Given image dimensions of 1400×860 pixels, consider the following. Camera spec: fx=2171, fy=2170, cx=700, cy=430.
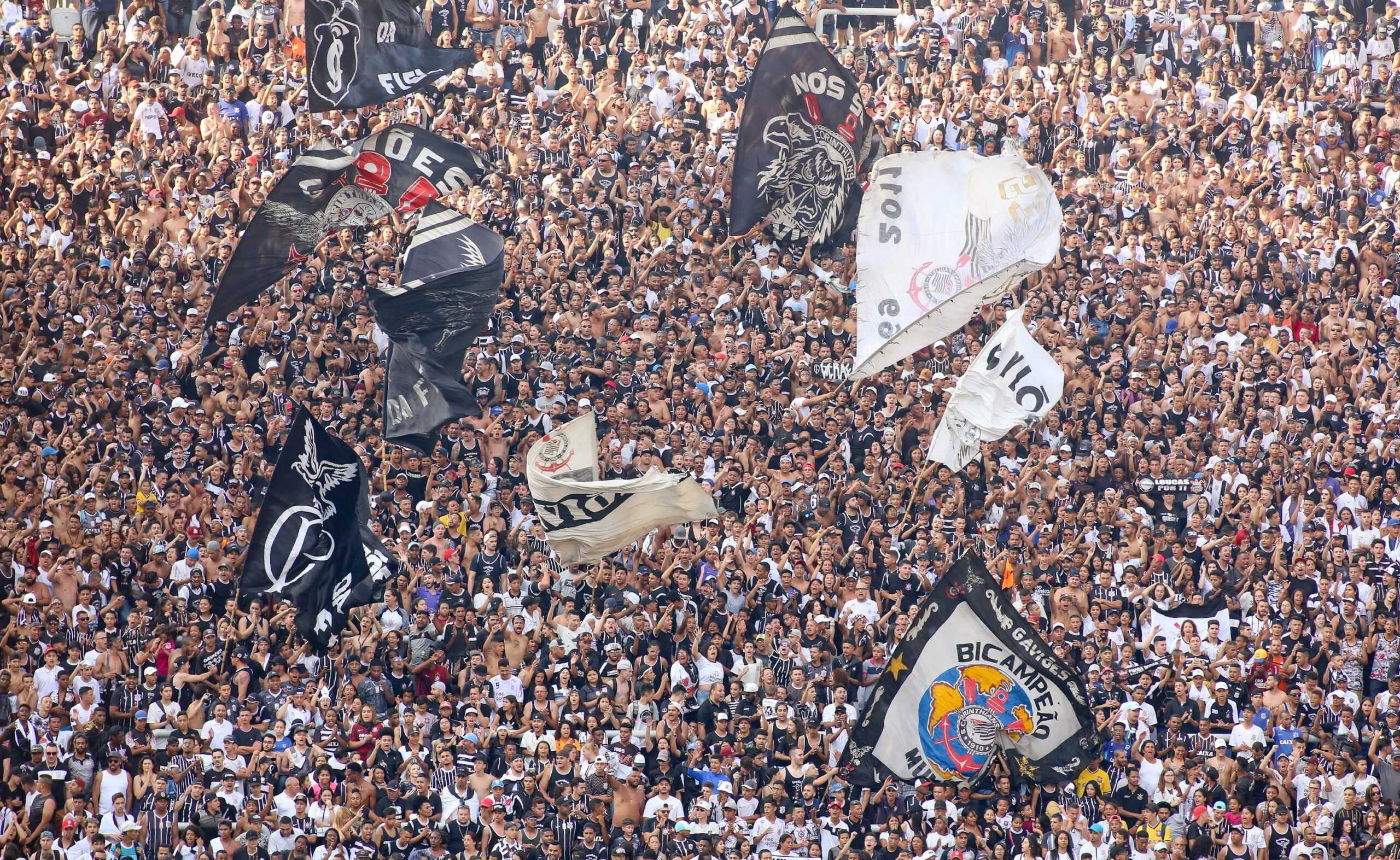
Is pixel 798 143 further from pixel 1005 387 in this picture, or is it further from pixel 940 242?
pixel 1005 387

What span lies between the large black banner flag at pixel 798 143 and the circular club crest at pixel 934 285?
2336 mm

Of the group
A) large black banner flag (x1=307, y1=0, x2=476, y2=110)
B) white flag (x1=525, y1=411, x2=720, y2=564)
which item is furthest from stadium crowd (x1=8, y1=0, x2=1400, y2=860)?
large black banner flag (x1=307, y1=0, x2=476, y2=110)

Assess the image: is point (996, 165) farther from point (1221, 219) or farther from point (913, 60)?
point (913, 60)

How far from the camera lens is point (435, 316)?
2145 cm

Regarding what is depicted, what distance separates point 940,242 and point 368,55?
6.49 m

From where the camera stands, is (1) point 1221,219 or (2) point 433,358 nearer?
(2) point 433,358

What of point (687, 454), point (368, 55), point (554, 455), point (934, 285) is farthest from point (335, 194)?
point (934, 285)

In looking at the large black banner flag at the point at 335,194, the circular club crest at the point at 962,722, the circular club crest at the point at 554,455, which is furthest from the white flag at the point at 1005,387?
the large black banner flag at the point at 335,194

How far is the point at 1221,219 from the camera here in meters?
24.6

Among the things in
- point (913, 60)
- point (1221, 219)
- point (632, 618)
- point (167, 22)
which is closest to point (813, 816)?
point (632, 618)

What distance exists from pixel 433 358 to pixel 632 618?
344 cm

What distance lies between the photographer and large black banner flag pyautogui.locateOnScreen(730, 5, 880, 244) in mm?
23766

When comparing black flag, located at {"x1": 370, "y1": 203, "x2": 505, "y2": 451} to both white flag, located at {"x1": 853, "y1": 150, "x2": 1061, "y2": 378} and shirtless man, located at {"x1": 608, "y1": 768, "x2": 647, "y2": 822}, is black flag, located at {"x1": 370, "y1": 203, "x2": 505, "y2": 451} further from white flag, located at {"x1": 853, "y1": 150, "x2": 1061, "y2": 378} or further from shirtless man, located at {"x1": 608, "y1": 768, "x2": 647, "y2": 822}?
shirtless man, located at {"x1": 608, "y1": 768, "x2": 647, "y2": 822}

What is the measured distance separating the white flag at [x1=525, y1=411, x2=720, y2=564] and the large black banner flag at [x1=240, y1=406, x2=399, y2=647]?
5.63ft
